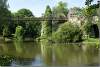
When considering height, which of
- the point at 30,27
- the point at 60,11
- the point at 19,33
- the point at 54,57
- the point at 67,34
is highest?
the point at 60,11

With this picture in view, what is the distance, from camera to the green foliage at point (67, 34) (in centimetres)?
3816

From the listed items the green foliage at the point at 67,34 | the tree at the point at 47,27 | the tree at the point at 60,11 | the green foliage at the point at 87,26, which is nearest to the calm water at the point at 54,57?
the green foliage at the point at 67,34

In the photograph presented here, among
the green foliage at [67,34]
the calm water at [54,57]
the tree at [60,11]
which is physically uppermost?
the tree at [60,11]

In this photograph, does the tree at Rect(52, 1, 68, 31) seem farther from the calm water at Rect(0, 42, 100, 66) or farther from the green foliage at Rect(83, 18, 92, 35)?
the calm water at Rect(0, 42, 100, 66)

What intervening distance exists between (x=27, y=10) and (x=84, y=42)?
22058 mm

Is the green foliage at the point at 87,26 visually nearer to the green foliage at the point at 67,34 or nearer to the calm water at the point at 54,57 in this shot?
the green foliage at the point at 67,34

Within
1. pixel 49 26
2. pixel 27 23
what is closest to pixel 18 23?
pixel 27 23

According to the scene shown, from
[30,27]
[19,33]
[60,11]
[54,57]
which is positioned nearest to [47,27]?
[19,33]

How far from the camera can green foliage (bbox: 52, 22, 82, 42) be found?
125 ft

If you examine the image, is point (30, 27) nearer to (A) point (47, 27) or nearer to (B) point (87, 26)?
(A) point (47, 27)

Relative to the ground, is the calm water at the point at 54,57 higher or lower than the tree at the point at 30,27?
lower

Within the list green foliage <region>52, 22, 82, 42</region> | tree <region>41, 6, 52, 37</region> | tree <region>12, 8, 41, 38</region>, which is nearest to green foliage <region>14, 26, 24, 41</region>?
tree <region>12, 8, 41, 38</region>

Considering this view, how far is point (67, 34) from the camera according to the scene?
38.2m

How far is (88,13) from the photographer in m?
3.04
